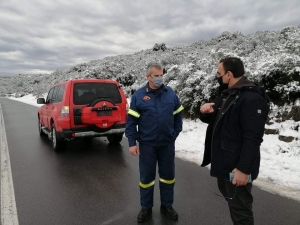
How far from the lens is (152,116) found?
333 cm

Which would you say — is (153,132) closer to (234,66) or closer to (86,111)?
(234,66)

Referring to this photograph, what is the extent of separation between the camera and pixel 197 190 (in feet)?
14.6

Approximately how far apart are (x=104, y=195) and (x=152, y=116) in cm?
182

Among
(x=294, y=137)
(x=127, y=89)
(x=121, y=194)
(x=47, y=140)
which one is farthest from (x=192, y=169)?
(x=127, y=89)

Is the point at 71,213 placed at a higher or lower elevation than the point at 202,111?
lower

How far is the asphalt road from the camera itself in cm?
354

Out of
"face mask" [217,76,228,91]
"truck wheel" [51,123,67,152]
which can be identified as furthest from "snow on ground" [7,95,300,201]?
"truck wheel" [51,123,67,152]

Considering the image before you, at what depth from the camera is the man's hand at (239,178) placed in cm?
232

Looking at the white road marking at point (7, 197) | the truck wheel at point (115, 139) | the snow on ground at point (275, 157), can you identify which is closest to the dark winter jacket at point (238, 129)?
the snow on ground at point (275, 157)

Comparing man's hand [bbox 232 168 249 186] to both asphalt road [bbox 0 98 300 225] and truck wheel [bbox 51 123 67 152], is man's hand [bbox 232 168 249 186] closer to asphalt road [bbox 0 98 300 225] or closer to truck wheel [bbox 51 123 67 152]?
asphalt road [bbox 0 98 300 225]

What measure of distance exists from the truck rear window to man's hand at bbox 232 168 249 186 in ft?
16.8

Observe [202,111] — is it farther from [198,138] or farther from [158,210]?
[198,138]

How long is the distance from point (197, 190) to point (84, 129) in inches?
138

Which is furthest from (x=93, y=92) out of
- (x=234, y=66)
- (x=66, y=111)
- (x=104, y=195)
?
(x=234, y=66)
